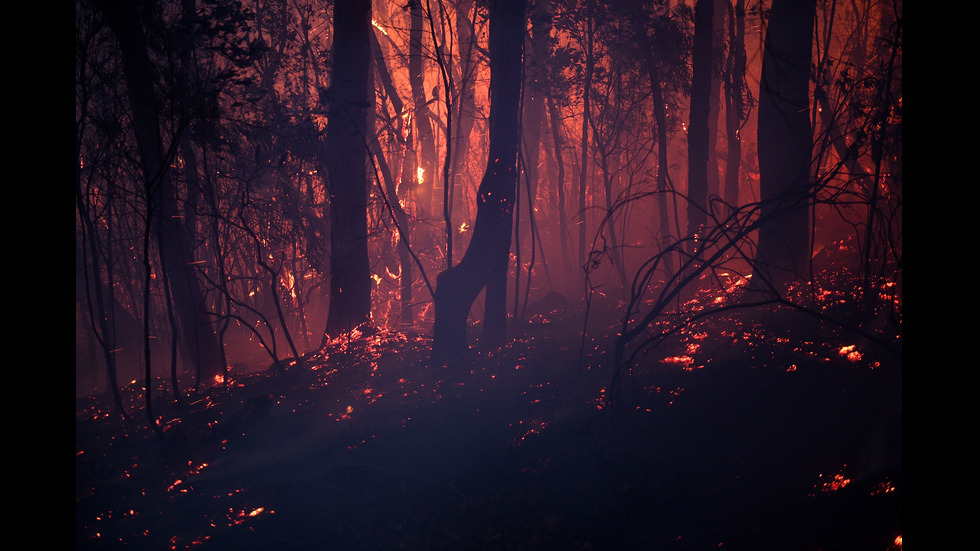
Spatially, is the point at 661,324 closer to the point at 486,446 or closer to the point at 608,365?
the point at 608,365

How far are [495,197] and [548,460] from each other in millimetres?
4179

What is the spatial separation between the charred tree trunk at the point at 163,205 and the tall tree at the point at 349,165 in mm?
2384

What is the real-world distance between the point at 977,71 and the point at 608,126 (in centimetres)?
1437

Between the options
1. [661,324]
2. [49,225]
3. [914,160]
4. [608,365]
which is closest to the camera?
[49,225]

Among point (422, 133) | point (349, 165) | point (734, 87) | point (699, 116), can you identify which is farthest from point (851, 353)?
point (422, 133)

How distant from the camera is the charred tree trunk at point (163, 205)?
797 centimetres

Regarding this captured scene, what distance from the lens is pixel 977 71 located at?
7.41 ft

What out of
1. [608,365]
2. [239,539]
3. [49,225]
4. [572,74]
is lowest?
[239,539]

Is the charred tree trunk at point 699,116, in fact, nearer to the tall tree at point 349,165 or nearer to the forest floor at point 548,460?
the forest floor at point 548,460

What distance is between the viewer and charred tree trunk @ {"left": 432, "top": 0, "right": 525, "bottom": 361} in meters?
8.24

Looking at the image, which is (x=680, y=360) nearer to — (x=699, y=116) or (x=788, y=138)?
(x=788, y=138)

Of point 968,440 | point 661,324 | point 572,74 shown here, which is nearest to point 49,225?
point 968,440

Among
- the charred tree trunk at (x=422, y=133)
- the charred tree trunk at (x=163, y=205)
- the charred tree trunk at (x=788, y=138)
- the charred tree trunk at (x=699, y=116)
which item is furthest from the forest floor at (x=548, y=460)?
the charred tree trunk at (x=422, y=133)

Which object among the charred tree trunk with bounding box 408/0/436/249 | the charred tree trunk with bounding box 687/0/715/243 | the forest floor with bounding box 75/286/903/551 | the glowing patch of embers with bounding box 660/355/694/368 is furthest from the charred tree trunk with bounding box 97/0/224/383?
the charred tree trunk with bounding box 687/0/715/243
